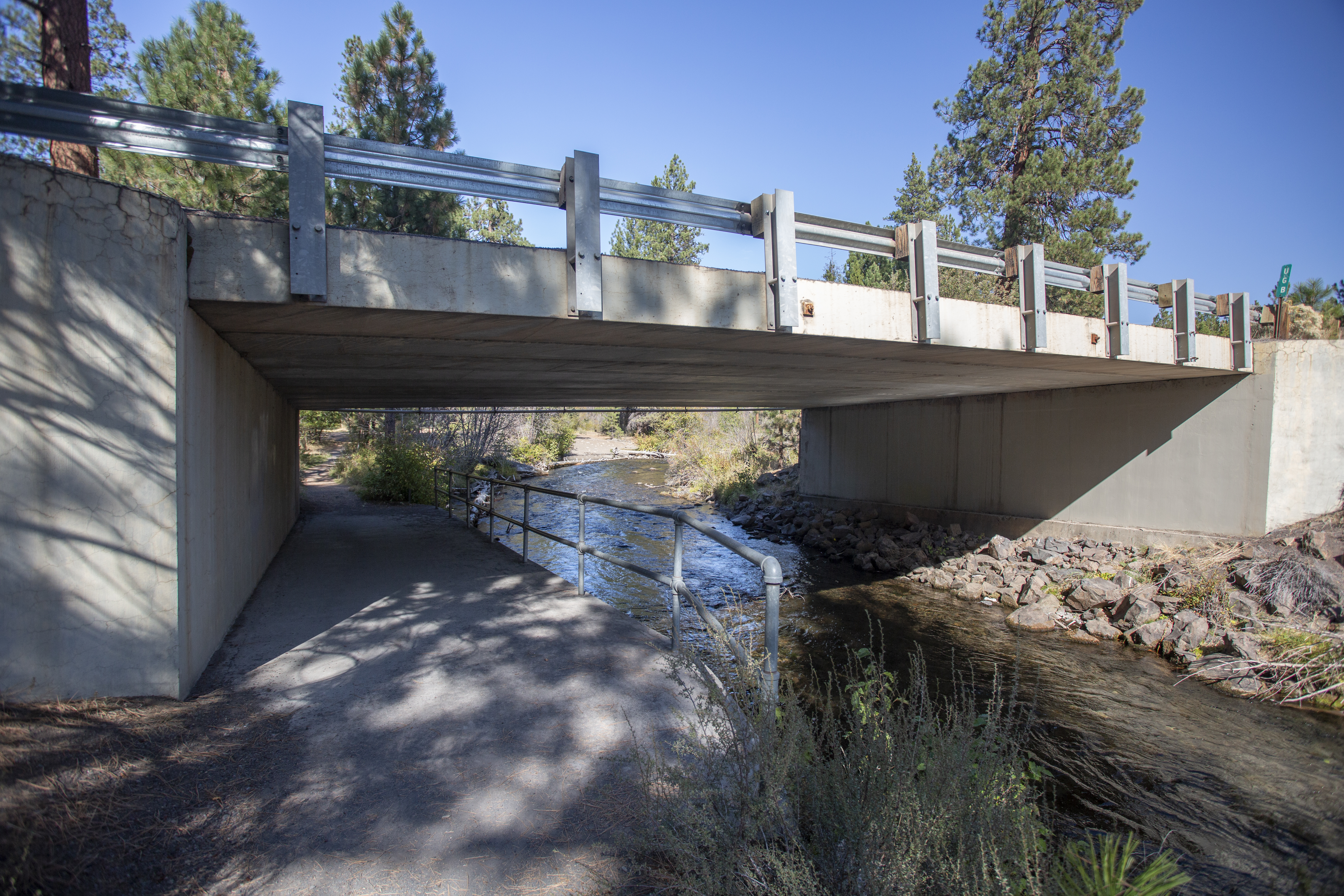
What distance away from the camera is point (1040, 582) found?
9.94 m

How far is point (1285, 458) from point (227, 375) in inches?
495

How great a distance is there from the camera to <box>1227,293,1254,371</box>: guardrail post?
913cm

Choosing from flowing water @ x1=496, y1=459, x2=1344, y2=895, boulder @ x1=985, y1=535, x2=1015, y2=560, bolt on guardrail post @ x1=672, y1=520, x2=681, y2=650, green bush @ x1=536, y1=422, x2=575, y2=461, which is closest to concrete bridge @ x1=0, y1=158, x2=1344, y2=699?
boulder @ x1=985, y1=535, x2=1015, y2=560

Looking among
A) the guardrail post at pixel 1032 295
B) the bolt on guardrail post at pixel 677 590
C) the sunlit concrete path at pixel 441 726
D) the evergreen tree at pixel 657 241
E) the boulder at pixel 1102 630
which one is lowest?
the boulder at pixel 1102 630

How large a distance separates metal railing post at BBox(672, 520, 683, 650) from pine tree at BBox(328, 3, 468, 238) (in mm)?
10854

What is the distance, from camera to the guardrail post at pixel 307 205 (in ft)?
12.6

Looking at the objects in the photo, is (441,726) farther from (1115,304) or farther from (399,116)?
(399,116)

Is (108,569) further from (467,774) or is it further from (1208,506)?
(1208,506)

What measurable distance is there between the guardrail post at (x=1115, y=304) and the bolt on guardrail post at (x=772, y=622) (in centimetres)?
691

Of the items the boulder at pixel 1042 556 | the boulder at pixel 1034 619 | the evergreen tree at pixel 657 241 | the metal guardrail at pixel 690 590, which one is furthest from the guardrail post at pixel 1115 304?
the evergreen tree at pixel 657 241

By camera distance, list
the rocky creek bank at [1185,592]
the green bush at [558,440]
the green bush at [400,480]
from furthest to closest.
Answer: the green bush at [558,440], the green bush at [400,480], the rocky creek bank at [1185,592]

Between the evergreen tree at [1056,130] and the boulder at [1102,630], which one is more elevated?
the evergreen tree at [1056,130]

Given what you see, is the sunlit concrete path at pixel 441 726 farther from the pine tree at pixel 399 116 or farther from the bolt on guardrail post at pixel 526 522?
the pine tree at pixel 399 116

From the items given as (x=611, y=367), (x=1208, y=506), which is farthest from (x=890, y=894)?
(x=1208, y=506)
